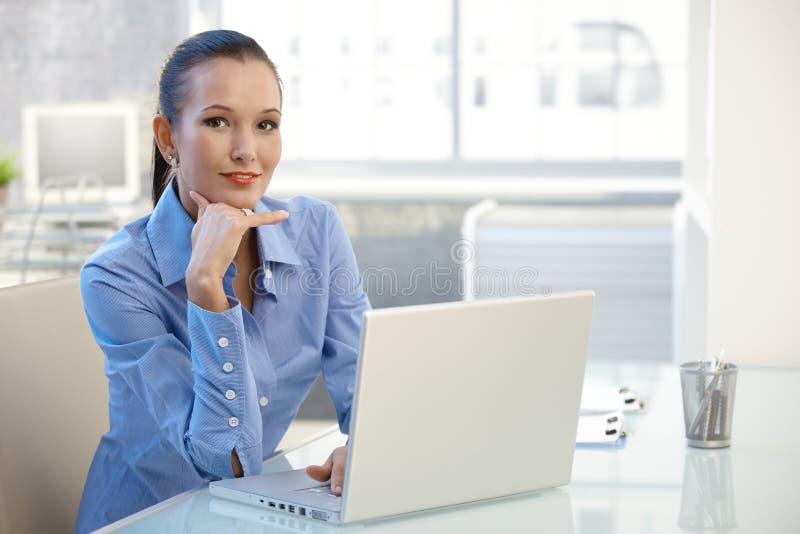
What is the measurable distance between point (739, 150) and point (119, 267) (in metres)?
1.04

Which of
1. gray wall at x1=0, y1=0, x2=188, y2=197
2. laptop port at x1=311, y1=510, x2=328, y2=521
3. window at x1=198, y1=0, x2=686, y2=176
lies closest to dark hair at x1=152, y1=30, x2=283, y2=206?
laptop port at x1=311, y1=510, x2=328, y2=521

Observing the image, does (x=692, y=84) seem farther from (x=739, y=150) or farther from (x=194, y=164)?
(x=194, y=164)

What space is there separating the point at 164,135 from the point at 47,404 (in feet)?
1.31

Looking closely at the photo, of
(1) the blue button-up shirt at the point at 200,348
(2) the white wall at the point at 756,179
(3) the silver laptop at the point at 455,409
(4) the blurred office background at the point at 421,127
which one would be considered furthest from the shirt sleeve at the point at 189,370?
(4) the blurred office background at the point at 421,127

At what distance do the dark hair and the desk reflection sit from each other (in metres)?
0.74

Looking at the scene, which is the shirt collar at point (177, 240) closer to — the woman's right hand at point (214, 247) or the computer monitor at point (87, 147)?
the woman's right hand at point (214, 247)

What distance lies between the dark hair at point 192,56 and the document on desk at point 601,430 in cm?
62

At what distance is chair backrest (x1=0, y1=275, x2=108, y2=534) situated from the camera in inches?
51.1

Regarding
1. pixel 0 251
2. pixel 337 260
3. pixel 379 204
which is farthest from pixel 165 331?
pixel 379 204

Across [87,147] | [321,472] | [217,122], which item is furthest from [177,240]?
[87,147]

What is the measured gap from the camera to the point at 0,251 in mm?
4570

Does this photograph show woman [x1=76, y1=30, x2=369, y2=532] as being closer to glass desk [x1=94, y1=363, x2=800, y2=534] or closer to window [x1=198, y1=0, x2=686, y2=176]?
glass desk [x1=94, y1=363, x2=800, y2=534]

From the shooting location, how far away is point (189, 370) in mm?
1271

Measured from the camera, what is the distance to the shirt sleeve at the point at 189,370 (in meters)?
1.22
